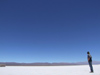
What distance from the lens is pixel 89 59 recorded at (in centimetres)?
1047
